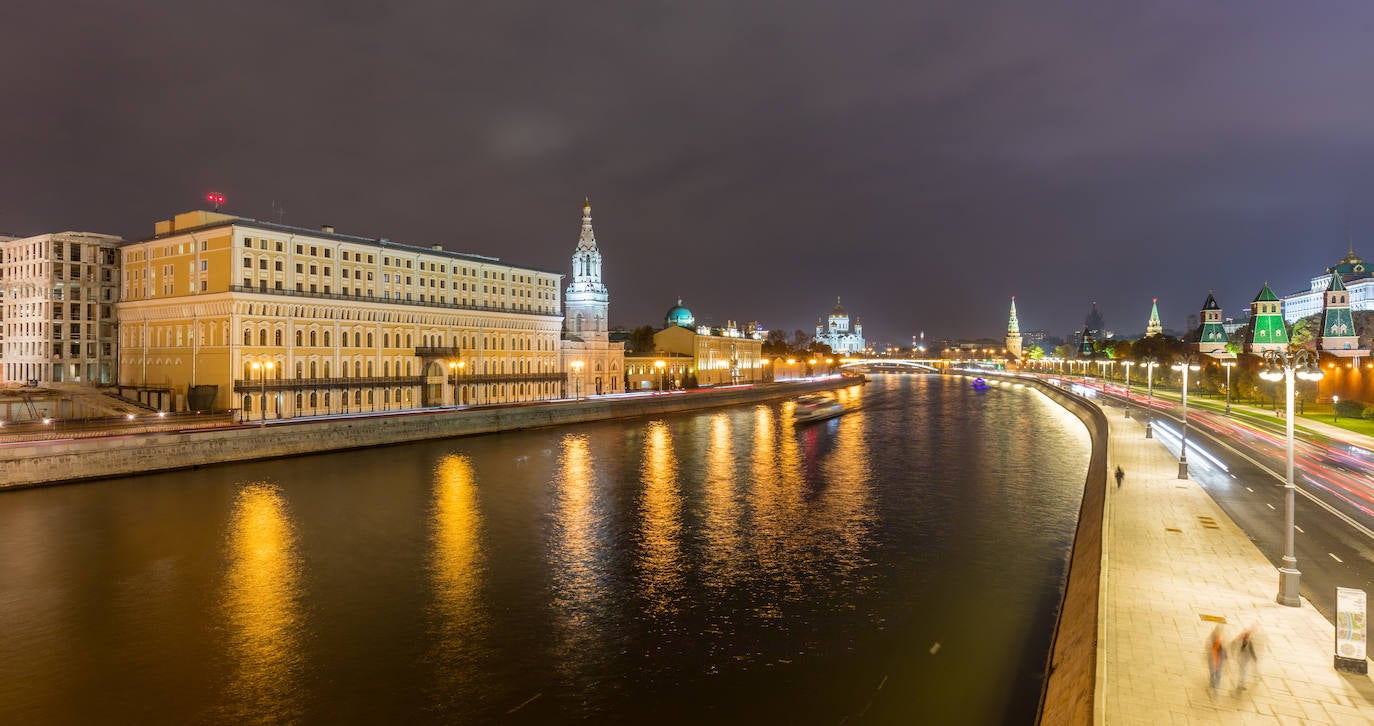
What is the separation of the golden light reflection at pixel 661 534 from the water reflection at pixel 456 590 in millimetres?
5380

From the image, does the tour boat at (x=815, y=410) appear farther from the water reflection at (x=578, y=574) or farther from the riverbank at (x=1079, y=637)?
the riverbank at (x=1079, y=637)

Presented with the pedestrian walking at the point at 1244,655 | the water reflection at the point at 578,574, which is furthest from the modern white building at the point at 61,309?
the pedestrian walking at the point at 1244,655

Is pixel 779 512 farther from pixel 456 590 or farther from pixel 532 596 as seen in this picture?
pixel 456 590

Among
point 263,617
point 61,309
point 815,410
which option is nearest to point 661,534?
point 263,617

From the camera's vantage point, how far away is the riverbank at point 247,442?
39562mm

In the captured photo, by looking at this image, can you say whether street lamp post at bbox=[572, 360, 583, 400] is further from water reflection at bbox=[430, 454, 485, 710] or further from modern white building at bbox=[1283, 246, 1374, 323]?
modern white building at bbox=[1283, 246, 1374, 323]

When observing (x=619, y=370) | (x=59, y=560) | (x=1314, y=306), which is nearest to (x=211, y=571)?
(x=59, y=560)

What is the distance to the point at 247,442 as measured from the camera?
48469 mm

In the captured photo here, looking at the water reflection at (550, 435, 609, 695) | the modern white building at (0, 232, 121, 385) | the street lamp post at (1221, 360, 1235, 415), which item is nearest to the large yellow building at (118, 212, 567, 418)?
the modern white building at (0, 232, 121, 385)

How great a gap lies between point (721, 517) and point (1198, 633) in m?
21.1

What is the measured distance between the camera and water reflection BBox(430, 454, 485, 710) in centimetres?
1770

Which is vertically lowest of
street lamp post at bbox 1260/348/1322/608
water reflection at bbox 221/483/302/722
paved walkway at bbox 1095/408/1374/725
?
water reflection at bbox 221/483/302/722

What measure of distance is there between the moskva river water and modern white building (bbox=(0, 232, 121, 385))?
115 feet

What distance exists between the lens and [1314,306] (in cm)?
19162
